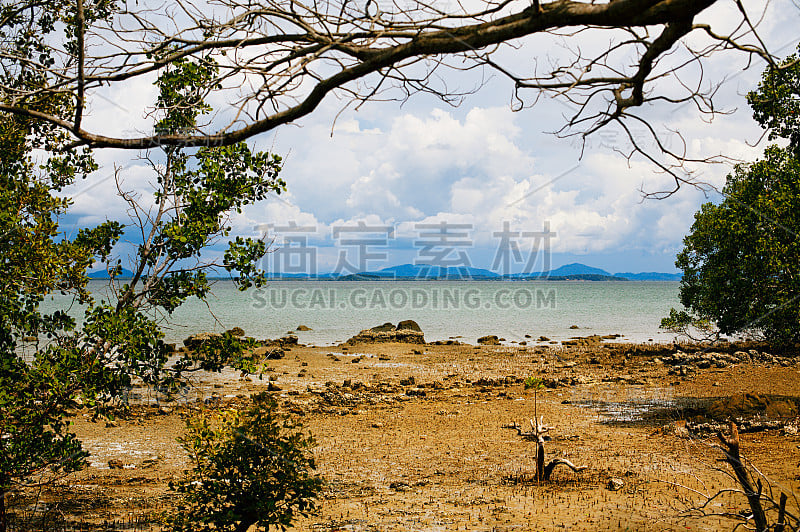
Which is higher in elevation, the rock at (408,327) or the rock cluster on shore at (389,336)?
the rock at (408,327)

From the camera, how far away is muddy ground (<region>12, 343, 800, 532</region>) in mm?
8305

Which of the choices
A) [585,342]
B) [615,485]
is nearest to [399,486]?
[615,485]

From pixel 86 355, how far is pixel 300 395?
1279 cm

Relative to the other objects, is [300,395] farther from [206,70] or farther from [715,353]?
[715,353]

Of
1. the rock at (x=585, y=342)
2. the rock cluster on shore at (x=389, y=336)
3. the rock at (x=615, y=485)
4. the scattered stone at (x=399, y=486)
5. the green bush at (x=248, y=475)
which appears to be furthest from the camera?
the rock cluster on shore at (x=389, y=336)

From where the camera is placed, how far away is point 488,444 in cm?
1272

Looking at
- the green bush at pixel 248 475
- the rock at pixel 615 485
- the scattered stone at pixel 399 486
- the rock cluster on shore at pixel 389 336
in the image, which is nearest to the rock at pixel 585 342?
the rock cluster on shore at pixel 389 336

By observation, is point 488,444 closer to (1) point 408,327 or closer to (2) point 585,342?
(2) point 585,342

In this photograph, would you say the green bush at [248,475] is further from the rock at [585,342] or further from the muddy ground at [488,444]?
the rock at [585,342]

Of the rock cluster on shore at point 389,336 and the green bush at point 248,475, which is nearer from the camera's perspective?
the green bush at point 248,475

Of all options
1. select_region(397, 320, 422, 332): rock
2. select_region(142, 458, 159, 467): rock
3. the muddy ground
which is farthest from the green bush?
select_region(397, 320, 422, 332): rock

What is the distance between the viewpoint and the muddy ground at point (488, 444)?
8.30 metres

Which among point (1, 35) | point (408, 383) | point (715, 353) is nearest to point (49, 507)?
point (1, 35)

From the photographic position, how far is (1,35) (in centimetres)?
636
